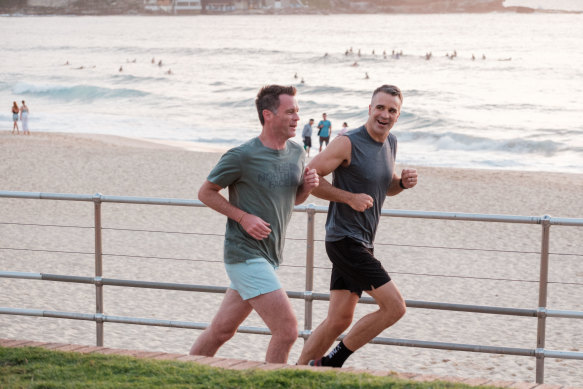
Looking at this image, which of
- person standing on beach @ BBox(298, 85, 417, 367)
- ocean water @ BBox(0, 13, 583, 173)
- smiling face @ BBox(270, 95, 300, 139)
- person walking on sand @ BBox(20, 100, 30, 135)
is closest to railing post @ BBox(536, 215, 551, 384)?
person standing on beach @ BBox(298, 85, 417, 367)

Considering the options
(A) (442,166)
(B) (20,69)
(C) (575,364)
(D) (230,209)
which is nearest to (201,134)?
(A) (442,166)

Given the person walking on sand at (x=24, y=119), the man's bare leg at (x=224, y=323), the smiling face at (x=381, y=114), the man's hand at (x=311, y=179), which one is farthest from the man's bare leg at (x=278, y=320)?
the person walking on sand at (x=24, y=119)

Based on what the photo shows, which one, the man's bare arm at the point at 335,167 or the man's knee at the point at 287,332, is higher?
the man's bare arm at the point at 335,167

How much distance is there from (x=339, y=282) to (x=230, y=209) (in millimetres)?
912

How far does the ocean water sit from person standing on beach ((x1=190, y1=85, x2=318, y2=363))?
81.7 feet

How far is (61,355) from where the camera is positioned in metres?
4.29

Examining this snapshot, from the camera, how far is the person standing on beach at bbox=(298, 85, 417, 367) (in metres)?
4.49

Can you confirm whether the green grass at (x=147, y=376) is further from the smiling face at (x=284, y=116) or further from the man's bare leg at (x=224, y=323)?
the smiling face at (x=284, y=116)

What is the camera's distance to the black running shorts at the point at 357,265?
4.49 m

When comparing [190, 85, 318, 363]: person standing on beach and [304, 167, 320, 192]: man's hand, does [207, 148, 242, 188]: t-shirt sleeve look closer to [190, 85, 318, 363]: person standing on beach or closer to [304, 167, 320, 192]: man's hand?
[190, 85, 318, 363]: person standing on beach

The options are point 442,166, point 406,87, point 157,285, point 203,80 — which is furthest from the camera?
point 203,80

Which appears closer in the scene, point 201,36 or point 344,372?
point 344,372

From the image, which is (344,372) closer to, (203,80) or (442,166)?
(442,166)

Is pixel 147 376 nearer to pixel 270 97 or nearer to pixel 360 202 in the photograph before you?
pixel 360 202
